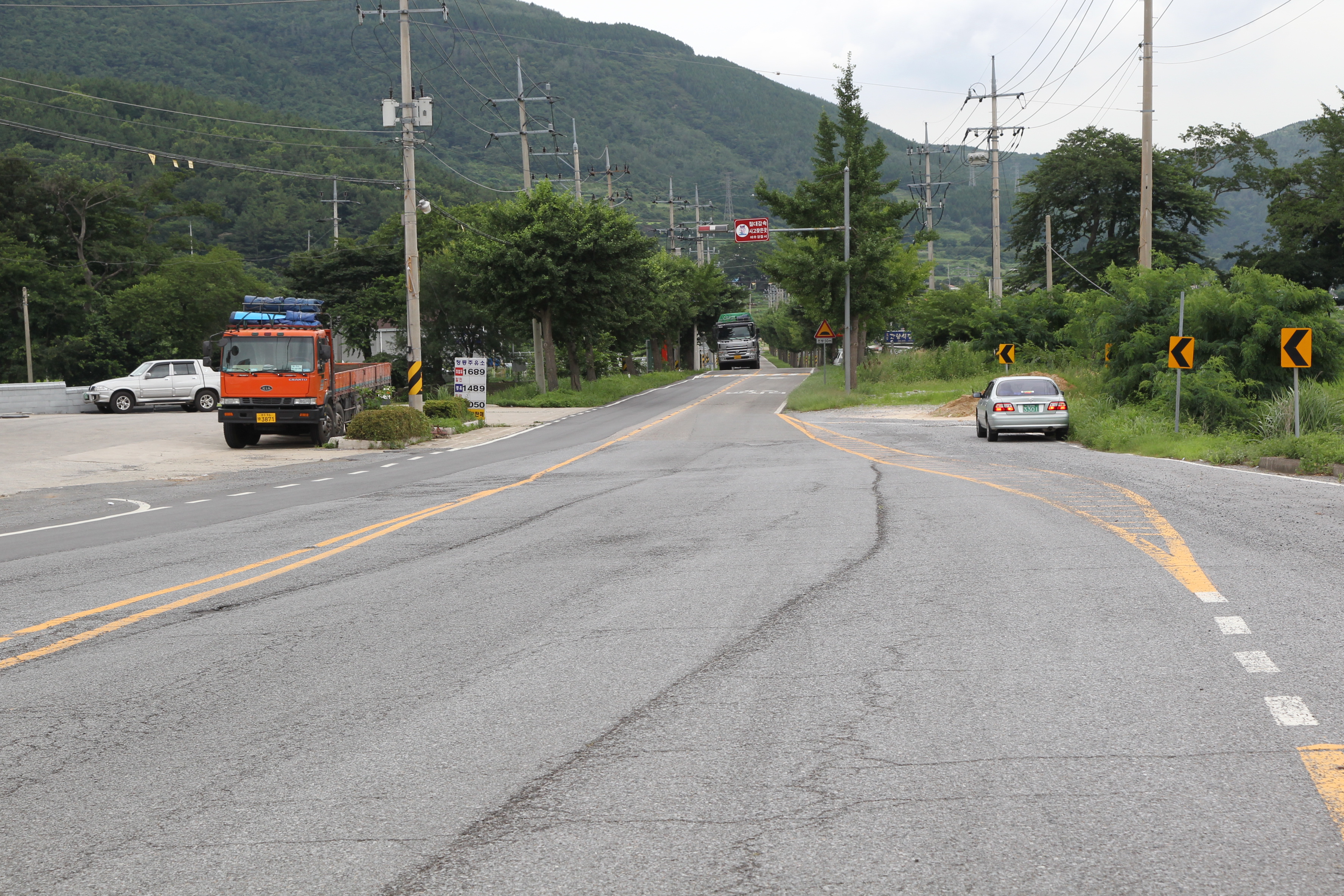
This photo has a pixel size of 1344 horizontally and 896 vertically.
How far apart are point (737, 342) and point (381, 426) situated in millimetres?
67521

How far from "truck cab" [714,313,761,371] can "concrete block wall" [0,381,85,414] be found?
A: 2236 inches

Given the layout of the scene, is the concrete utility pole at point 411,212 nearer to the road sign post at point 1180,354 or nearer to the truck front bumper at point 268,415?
the truck front bumper at point 268,415

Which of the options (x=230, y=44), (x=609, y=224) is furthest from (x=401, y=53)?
(x=230, y=44)

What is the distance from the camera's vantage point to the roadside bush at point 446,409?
34.9 m

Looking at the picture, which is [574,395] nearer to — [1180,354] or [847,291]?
[847,291]

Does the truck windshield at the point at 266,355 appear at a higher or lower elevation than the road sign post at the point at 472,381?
higher

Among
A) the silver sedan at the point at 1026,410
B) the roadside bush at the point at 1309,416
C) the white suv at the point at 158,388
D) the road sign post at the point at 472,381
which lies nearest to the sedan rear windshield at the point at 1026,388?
the silver sedan at the point at 1026,410

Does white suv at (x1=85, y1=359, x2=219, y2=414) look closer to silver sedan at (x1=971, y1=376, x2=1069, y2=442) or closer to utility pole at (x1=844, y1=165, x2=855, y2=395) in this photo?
utility pole at (x1=844, y1=165, x2=855, y2=395)

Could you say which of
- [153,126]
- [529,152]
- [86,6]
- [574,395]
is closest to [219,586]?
[574,395]

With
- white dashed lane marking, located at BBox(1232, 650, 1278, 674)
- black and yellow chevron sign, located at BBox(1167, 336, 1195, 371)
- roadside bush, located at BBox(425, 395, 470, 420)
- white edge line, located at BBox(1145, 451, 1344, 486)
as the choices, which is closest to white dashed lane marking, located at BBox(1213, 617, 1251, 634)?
white dashed lane marking, located at BBox(1232, 650, 1278, 674)

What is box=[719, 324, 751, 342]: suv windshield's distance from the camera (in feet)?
309

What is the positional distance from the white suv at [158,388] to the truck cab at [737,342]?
55.0 m

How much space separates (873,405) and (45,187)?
165ft

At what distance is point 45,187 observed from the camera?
65250 millimetres
